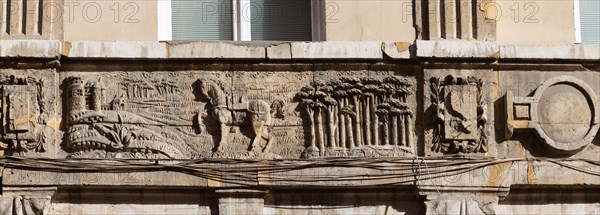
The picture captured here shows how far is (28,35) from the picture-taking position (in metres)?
13.3

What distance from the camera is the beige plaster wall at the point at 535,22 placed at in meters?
14.0

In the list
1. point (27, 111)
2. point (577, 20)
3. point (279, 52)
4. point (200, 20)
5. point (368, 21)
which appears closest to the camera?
point (27, 111)

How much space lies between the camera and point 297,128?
44.1ft

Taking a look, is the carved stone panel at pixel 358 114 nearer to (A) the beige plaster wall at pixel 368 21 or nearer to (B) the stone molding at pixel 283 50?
(B) the stone molding at pixel 283 50

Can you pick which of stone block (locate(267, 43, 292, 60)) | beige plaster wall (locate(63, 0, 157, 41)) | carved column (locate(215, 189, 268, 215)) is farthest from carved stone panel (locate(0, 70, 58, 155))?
stone block (locate(267, 43, 292, 60))

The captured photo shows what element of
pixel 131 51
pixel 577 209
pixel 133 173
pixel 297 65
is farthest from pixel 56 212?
pixel 577 209

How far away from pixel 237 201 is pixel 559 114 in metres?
3.11

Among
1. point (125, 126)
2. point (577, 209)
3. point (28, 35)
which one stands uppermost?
point (28, 35)

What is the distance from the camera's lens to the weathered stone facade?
13.1m

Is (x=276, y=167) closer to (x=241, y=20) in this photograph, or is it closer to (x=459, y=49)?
(x=241, y=20)

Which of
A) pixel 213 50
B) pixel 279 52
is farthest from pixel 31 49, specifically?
pixel 279 52

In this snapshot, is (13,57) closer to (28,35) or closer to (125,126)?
(28,35)

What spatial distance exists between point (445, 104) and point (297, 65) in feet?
4.65

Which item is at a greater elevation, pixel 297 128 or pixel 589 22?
pixel 589 22
